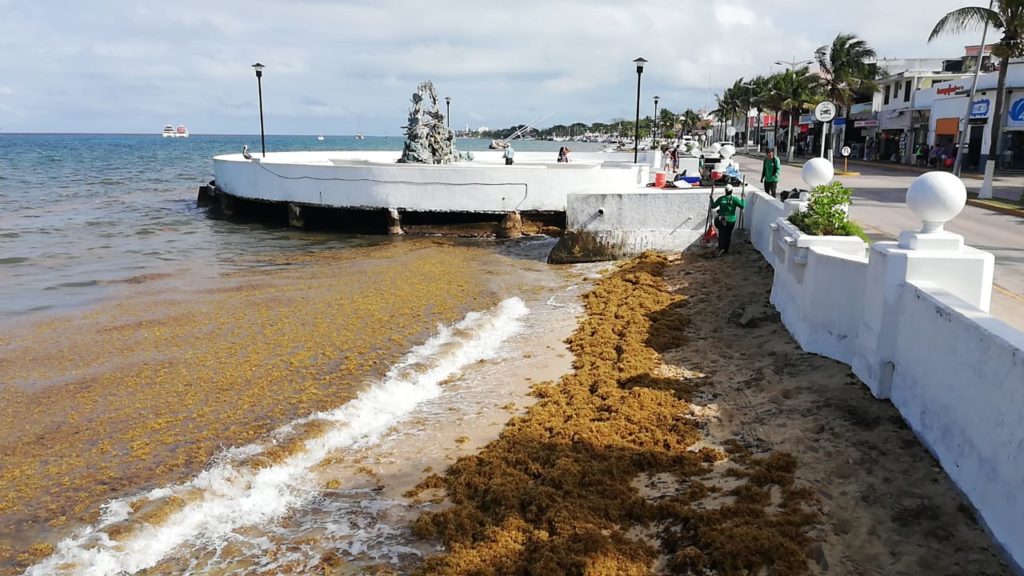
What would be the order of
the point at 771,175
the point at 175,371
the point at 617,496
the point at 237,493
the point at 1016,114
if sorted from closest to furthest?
the point at 617,496, the point at 237,493, the point at 175,371, the point at 771,175, the point at 1016,114

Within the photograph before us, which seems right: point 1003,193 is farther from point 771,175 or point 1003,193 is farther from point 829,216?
point 829,216

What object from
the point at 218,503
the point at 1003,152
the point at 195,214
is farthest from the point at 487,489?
the point at 1003,152

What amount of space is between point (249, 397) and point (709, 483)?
18.9 ft

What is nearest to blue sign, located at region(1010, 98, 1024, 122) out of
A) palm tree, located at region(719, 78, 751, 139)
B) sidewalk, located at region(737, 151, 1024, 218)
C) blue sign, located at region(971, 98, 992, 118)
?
blue sign, located at region(971, 98, 992, 118)

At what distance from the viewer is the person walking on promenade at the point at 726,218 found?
14.6 m

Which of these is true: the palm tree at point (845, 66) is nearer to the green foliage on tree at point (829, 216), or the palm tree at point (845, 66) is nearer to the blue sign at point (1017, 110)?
the blue sign at point (1017, 110)

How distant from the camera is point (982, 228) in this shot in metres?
15.9

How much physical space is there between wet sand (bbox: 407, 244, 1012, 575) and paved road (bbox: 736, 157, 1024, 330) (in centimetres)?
308

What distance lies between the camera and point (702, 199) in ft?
53.0

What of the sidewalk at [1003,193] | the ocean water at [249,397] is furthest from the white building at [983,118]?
the ocean water at [249,397]

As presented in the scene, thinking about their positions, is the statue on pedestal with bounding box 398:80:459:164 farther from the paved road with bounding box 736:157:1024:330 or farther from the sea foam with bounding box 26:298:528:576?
the sea foam with bounding box 26:298:528:576

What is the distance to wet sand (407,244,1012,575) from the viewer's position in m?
4.63

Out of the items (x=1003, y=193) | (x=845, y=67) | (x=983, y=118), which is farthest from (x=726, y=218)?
(x=845, y=67)

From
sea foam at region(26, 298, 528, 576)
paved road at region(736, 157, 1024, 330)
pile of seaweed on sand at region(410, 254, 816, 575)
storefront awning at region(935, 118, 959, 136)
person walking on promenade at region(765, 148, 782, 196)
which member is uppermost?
storefront awning at region(935, 118, 959, 136)
